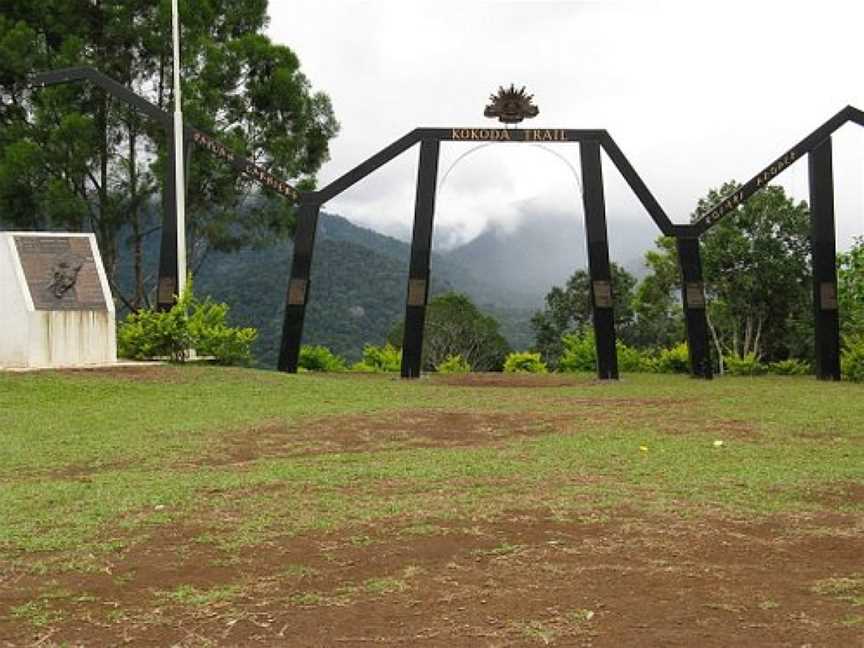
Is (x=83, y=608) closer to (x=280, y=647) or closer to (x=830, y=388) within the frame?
(x=280, y=647)

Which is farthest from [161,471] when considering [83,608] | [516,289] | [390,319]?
[516,289]

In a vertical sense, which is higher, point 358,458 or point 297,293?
point 297,293

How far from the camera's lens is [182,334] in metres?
15.3

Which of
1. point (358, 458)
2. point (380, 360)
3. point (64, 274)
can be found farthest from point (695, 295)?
point (64, 274)

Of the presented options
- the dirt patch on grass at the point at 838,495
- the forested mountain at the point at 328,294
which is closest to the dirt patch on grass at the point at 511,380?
the dirt patch on grass at the point at 838,495

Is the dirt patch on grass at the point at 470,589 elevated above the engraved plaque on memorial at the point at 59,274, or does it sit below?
below

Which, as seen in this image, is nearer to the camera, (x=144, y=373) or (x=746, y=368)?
(x=144, y=373)

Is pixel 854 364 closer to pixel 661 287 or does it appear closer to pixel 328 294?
pixel 661 287

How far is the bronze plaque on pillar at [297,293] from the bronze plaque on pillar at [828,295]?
812 centimetres

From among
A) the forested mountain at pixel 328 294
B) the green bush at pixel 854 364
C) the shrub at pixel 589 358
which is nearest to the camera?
the green bush at pixel 854 364

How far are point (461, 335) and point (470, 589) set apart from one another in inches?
893

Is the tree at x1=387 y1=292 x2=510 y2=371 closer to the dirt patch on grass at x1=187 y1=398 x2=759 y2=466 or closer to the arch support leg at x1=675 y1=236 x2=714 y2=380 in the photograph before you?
the arch support leg at x1=675 y1=236 x2=714 y2=380

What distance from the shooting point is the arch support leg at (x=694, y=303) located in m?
15.1

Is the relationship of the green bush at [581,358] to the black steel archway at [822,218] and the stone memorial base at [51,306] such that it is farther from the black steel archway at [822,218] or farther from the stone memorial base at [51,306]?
the stone memorial base at [51,306]
